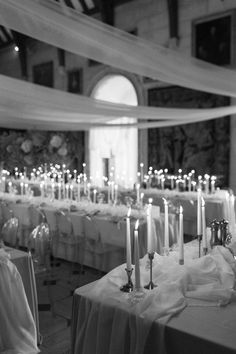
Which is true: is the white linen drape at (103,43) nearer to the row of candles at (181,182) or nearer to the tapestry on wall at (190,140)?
the row of candles at (181,182)

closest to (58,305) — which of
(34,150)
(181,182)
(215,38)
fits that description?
(181,182)

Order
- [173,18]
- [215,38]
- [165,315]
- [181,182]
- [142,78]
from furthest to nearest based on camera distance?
[142,78]
[173,18]
[215,38]
[181,182]
[165,315]

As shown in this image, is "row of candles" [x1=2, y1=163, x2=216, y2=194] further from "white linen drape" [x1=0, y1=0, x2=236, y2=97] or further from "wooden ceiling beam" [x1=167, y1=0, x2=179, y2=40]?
"wooden ceiling beam" [x1=167, y1=0, x2=179, y2=40]

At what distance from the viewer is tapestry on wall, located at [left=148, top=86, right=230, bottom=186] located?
10555 millimetres

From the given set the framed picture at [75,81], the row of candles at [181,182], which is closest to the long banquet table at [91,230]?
the row of candles at [181,182]

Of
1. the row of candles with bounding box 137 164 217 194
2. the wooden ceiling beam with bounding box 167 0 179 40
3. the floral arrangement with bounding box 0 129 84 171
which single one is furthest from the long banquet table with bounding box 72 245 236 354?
the floral arrangement with bounding box 0 129 84 171

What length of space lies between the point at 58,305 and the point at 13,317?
1.51 m

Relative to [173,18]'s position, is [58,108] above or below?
below

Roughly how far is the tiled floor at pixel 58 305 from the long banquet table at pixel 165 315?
1.40m

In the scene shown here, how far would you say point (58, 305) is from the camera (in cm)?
450

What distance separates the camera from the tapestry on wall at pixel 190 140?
34.6 feet

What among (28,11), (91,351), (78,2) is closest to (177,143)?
(78,2)

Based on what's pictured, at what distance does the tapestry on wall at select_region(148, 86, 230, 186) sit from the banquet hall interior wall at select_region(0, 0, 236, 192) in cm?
3

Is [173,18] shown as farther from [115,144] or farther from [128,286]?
[128,286]
